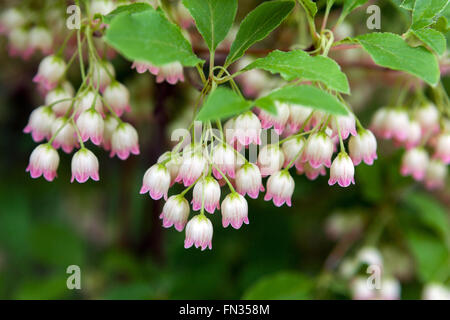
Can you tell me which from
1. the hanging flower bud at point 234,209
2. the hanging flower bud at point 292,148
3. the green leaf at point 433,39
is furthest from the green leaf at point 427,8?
the hanging flower bud at point 234,209

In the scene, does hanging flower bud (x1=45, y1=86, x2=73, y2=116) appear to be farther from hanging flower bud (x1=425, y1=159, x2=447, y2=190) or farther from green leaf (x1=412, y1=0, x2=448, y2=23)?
hanging flower bud (x1=425, y1=159, x2=447, y2=190)

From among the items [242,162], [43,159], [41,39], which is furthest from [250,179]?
[41,39]

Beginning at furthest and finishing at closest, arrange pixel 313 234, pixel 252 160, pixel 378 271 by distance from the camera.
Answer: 1. pixel 313 234
2. pixel 378 271
3. pixel 252 160

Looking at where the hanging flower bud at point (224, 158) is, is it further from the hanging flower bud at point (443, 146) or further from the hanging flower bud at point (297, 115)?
the hanging flower bud at point (443, 146)

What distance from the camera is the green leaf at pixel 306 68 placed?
2.09ft

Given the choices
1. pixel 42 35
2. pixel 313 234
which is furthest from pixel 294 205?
pixel 42 35

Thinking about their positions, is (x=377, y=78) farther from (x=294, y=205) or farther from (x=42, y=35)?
(x=42, y=35)

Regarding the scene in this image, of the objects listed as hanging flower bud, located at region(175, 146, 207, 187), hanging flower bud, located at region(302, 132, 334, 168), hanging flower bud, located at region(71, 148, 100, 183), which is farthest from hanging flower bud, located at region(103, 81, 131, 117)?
hanging flower bud, located at region(302, 132, 334, 168)

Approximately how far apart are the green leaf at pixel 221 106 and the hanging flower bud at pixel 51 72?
46cm

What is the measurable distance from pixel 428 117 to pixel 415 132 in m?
0.04

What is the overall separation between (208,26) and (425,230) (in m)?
0.93

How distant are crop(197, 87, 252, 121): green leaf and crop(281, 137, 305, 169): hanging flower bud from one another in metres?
0.23
